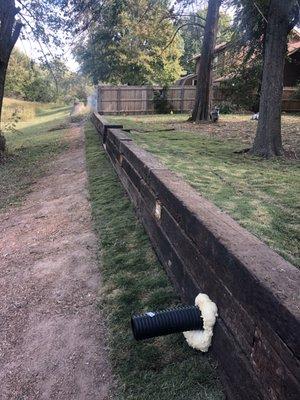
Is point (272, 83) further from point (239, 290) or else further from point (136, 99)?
point (136, 99)

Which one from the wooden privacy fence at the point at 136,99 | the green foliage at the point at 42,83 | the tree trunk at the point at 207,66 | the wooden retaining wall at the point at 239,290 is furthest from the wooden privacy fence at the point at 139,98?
the wooden retaining wall at the point at 239,290

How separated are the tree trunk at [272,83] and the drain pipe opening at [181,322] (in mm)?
6035

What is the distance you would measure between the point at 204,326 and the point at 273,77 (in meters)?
6.66

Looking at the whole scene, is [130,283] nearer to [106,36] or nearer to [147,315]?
[147,315]

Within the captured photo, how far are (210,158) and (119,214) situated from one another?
2.86m

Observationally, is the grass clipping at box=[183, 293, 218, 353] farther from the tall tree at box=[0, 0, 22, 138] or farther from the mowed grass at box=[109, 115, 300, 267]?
the tall tree at box=[0, 0, 22, 138]

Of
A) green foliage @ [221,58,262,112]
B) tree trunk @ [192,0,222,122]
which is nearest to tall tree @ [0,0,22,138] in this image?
tree trunk @ [192,0,222,122]

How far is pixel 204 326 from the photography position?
102 inches

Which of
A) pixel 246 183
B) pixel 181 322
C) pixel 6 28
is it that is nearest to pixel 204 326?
pixel 181 322

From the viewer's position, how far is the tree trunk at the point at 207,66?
16844mm

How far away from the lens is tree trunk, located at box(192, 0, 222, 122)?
1684cm

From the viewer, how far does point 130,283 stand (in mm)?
3867

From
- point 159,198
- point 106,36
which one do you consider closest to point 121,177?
point 159,198

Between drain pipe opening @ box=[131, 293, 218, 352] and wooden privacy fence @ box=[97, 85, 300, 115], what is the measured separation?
74.5 feet
